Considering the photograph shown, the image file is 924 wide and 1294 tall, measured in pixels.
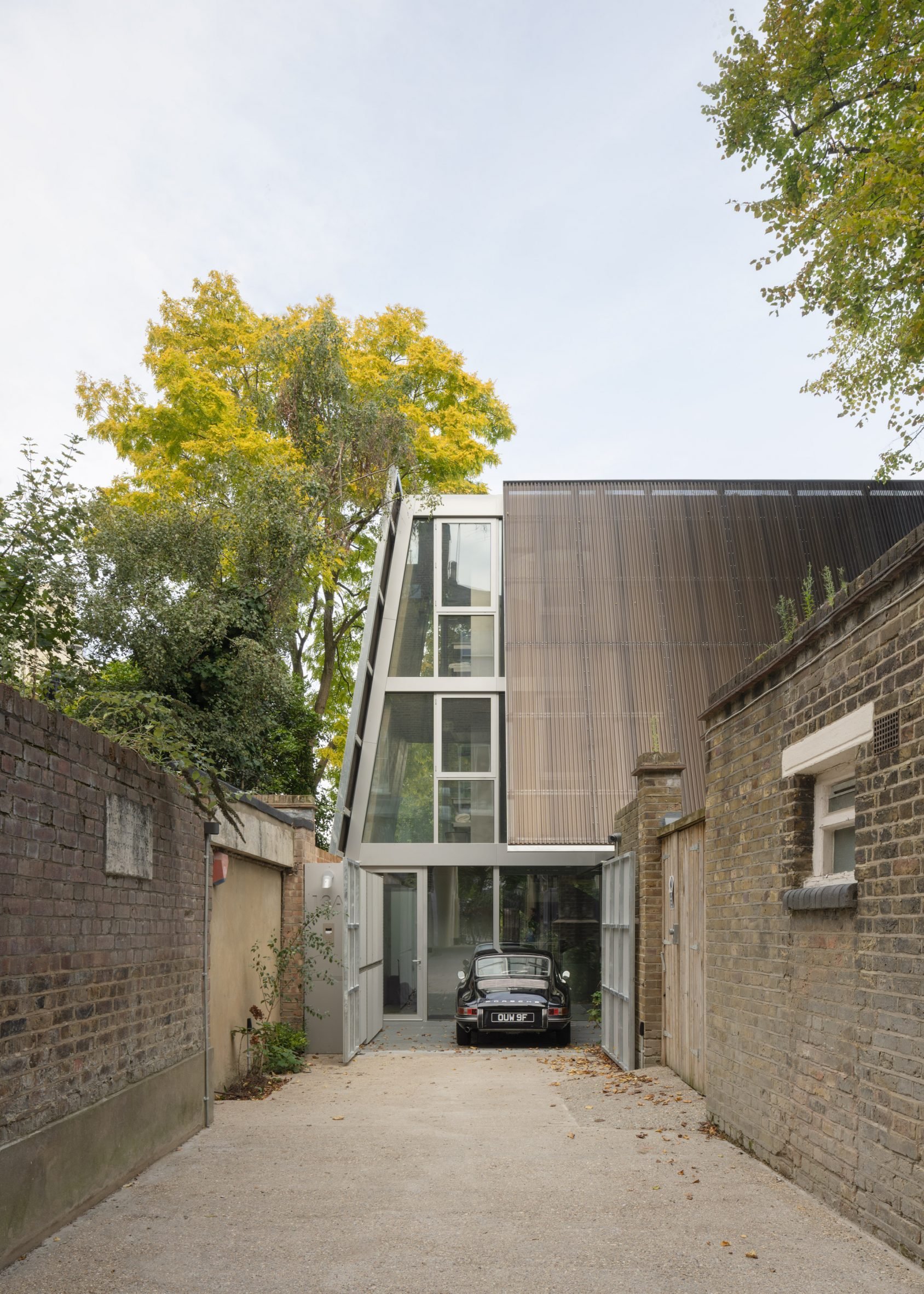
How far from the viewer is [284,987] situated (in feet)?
46.4

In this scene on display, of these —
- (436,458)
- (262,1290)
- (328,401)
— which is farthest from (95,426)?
(262,1290)

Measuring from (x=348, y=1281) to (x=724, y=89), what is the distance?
47.6ft

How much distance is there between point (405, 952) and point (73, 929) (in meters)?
13.6

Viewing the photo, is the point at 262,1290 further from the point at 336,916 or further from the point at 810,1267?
the point at 336,916

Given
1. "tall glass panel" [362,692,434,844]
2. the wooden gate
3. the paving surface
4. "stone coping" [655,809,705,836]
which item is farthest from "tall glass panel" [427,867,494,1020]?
the paving surface

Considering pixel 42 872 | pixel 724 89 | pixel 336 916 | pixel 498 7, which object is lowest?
pixel 336 916

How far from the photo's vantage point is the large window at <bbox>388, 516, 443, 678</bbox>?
67.7 ft

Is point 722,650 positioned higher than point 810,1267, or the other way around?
point 722,650

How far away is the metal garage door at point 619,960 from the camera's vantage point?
12.6 metres

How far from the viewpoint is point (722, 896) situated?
8.73 m

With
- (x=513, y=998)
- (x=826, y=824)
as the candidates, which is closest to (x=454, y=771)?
(x=513, y=998)

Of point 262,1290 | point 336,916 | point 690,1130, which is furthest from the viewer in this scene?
point 336,916

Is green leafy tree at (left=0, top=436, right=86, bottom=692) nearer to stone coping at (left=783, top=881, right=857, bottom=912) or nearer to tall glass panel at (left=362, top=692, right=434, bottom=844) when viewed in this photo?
stone coping at (left=783, top=881, right=857, bottom=912)

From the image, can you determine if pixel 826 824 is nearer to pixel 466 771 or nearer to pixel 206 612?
pixel 206 612
